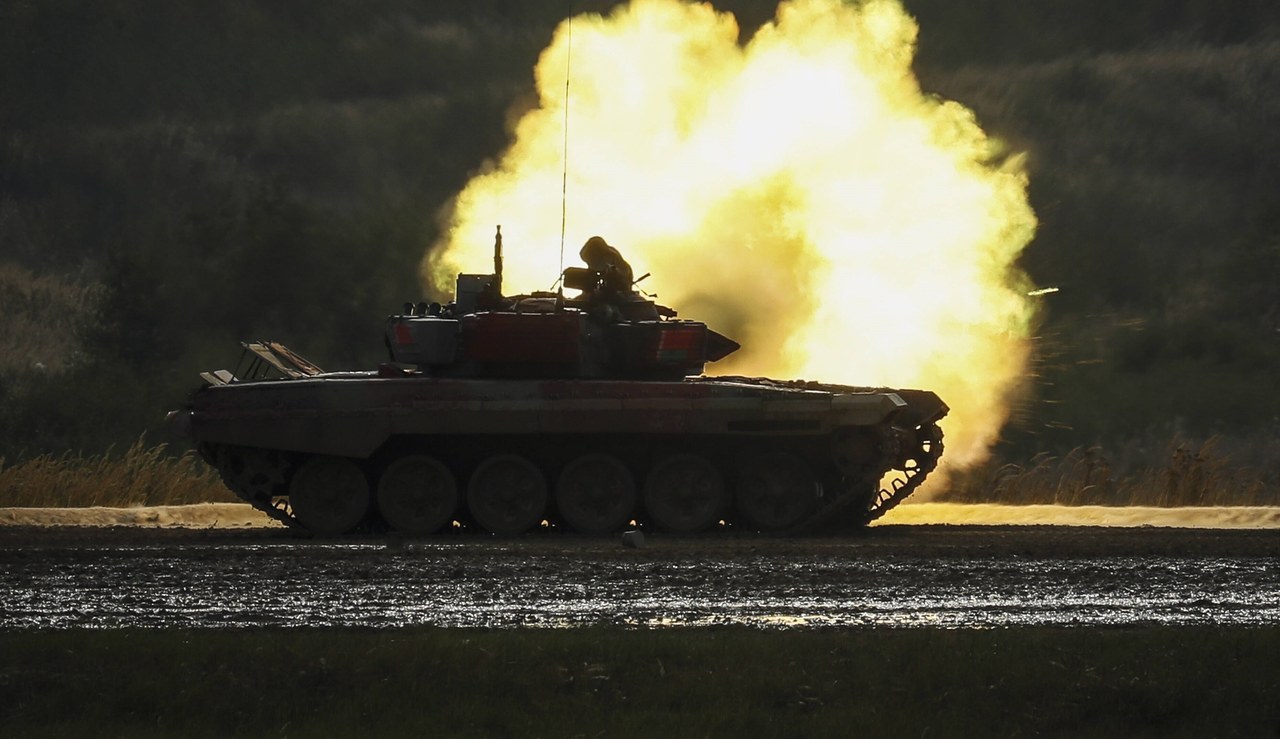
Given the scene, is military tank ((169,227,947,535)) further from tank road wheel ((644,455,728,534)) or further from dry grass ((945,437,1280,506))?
dry grass ((945,437,1280,506))

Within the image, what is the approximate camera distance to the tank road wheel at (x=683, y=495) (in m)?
24.0

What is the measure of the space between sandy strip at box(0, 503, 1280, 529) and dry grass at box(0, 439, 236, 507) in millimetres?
1588

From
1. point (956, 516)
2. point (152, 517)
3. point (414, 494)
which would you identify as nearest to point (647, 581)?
point (414, 494)

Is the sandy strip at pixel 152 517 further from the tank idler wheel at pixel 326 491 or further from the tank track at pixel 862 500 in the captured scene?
the tank track at pixel 862 500

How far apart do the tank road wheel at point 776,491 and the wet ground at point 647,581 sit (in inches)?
52.2

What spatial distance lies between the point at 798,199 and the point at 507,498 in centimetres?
850

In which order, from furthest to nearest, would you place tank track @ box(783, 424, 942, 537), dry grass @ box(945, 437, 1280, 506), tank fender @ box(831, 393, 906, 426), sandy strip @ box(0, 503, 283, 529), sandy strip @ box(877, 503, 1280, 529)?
dry grass @ box(945, 437, 1280, 506) < sandy strip @ box(0, 503, 283, 529) < sandy strip @ box(877, 503, 1280, 529) < tank track @ box(783, 424, 942, 537) < tank fender @ box(831, 393, 906, 426)

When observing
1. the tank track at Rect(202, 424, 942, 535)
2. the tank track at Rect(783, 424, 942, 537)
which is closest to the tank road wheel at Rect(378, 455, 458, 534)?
the tank track at Rect(202, 424, 942, 535)

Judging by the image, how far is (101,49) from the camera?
7219cm

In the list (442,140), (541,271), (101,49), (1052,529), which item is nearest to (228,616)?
(1052,529)

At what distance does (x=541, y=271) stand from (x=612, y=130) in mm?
2768

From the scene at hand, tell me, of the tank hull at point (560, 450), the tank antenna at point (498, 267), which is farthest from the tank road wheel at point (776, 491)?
the tank antenna at point (498, 267)

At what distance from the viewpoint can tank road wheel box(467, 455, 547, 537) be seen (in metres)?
24.1

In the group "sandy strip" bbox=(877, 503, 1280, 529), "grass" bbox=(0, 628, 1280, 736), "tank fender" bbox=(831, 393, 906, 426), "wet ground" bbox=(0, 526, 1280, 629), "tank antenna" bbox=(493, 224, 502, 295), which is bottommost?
"grass" bbox=(0, 628, 1280, 736)
